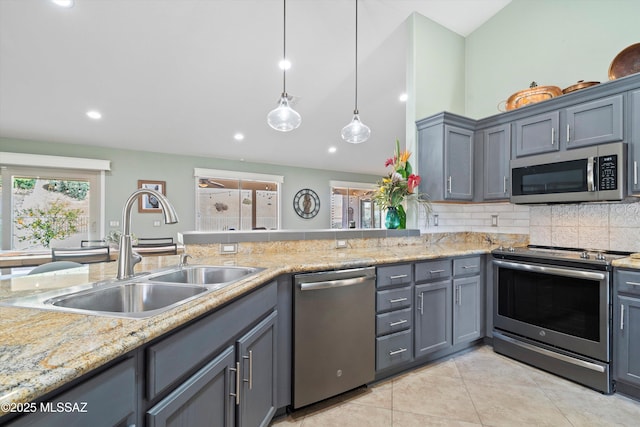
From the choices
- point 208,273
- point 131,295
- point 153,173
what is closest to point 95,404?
point 131,295

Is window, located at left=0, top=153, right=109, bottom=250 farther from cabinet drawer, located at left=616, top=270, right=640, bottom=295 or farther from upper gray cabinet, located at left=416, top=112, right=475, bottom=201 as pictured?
cabinet drawer, located at left=616, top=270, right=640, bottom=295

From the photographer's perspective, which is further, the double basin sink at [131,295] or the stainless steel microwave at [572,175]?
the stainless steel microwave at [572,175]

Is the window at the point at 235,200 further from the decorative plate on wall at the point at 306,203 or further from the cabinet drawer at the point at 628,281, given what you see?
the cabinet drawer at the point at 628,281

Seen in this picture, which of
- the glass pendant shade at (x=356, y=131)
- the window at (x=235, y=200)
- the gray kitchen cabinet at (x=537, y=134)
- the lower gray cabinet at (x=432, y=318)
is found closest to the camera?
the lower gray cabinet at (x=432, y=318)

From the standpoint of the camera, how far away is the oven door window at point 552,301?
204cm

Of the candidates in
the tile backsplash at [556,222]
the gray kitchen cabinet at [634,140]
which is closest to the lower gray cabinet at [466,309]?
the tile backsplash at [556,222]

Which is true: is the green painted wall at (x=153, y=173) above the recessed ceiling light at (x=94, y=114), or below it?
below

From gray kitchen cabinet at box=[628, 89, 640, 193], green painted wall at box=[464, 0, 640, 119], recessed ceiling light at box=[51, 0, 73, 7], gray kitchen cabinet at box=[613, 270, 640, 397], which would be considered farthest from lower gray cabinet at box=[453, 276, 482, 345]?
recessed ceiling light at box=[51, 0, 73, 7]

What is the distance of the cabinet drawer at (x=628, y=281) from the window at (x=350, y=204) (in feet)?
19.3

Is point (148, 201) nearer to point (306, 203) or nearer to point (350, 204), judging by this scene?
point (306, 203)

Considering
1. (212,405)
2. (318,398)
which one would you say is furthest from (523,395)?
(212,405)

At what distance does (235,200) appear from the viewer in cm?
670

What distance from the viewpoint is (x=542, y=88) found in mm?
2678

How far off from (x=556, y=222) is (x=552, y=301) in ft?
2.97
